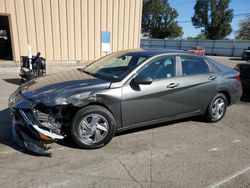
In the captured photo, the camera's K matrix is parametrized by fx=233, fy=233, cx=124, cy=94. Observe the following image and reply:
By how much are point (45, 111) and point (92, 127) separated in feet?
2.39

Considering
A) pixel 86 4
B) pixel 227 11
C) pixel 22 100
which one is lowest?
pixel 22 100

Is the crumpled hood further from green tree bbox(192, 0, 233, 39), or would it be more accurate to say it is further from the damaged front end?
green tree bbox(192, 0, 233, 39)

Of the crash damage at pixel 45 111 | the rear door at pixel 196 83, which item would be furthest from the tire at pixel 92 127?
the rear door at pixel 196 83

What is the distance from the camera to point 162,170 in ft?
10.3

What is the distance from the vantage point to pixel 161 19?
56656 mm

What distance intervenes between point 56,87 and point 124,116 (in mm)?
1165

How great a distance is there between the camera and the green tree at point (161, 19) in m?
56.4

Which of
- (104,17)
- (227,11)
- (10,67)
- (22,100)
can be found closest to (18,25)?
(10,67)

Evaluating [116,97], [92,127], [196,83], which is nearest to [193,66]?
[196,83]

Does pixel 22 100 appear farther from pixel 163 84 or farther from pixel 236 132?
pixel 236 132

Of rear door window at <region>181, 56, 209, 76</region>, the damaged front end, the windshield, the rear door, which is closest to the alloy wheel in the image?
the damaged front end

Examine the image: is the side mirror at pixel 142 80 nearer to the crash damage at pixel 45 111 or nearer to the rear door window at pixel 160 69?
the rear door window at pixel 160 69

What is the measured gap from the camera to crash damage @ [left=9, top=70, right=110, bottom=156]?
326cm

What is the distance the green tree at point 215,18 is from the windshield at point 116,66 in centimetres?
5103
